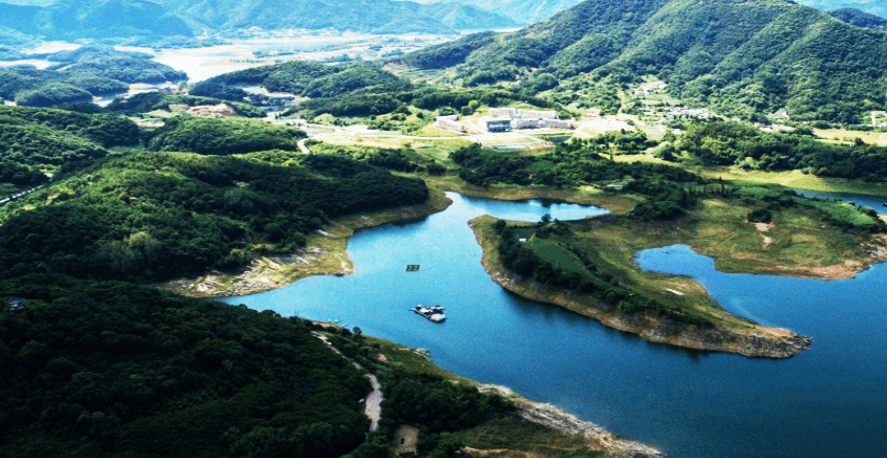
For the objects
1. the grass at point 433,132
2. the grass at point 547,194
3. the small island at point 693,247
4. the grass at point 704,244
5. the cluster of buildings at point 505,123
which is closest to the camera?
the small island at point 693,247

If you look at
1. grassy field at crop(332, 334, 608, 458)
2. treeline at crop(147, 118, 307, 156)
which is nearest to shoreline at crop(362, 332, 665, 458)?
grassy field at crop(332, 334, 608, 458)

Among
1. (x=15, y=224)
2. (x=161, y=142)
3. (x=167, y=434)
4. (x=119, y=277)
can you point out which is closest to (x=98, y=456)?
(x=167, y=434)

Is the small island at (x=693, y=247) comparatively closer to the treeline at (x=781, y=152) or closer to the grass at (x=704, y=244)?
the grass at (x=704, y=244)

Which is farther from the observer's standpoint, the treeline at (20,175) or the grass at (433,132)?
the grass at (433,132)

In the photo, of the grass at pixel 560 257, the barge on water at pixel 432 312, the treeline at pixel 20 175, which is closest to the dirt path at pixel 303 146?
the treeline at pixel 20 175

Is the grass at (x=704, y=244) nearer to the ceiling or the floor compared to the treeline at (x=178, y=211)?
nearer to the floor

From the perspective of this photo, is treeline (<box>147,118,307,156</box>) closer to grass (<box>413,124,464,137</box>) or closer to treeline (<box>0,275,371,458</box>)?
grass (<box>413,124,464,137</box>)

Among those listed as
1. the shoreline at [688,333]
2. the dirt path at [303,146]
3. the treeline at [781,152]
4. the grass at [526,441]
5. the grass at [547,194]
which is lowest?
the grass at [526,441]

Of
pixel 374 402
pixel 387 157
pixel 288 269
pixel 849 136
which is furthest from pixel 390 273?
pixel 849 136

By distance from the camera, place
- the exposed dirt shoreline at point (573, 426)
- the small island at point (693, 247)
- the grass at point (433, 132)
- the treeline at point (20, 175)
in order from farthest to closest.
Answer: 1. the grass at point (433, 132)
2. the treeline at point (20, 175)
3. the small island at point (693, 247)
4. the exposed dirt shoreline at point (573, 426)
